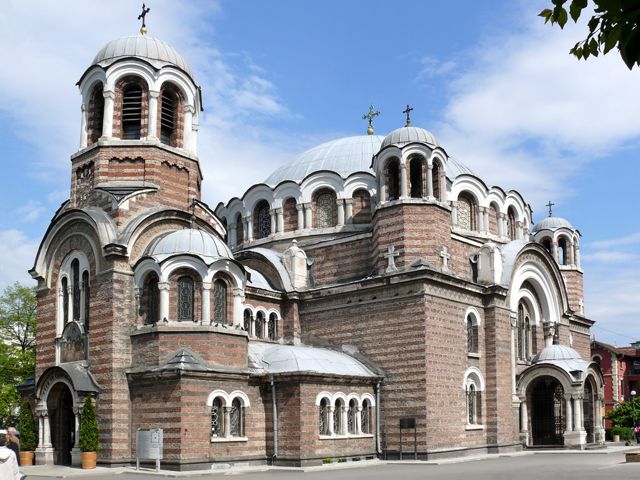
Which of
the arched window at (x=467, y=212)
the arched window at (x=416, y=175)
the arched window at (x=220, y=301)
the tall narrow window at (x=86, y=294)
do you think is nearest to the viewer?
the arched window at (x=220, y=301)

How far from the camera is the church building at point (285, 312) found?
22.4 m

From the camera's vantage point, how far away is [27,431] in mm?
24250

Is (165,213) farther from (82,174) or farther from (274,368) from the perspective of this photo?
(274,368)

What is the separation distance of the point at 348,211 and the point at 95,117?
991 centimetres

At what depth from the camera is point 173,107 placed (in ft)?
85.7

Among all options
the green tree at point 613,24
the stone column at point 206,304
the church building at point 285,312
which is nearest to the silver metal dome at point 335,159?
the church building at point 285,312

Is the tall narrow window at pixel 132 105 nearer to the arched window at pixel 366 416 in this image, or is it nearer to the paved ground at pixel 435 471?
the paved ground at pixel 435 471

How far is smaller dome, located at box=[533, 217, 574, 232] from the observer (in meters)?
37.6

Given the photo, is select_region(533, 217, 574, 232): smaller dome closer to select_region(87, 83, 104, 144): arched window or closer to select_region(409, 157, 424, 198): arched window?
select_region(409, 157, 424, 198): arched window

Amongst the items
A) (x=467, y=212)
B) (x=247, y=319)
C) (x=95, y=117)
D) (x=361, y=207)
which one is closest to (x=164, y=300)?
(x=247, y=319)

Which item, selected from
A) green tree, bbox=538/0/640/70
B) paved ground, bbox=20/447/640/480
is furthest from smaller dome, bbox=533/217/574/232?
green tree, bbox=538/0/640/70

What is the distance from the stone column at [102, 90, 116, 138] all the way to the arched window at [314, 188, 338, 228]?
354 inches

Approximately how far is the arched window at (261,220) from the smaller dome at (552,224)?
1372 centimetres

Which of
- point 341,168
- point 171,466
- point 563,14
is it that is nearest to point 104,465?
point 171,466
